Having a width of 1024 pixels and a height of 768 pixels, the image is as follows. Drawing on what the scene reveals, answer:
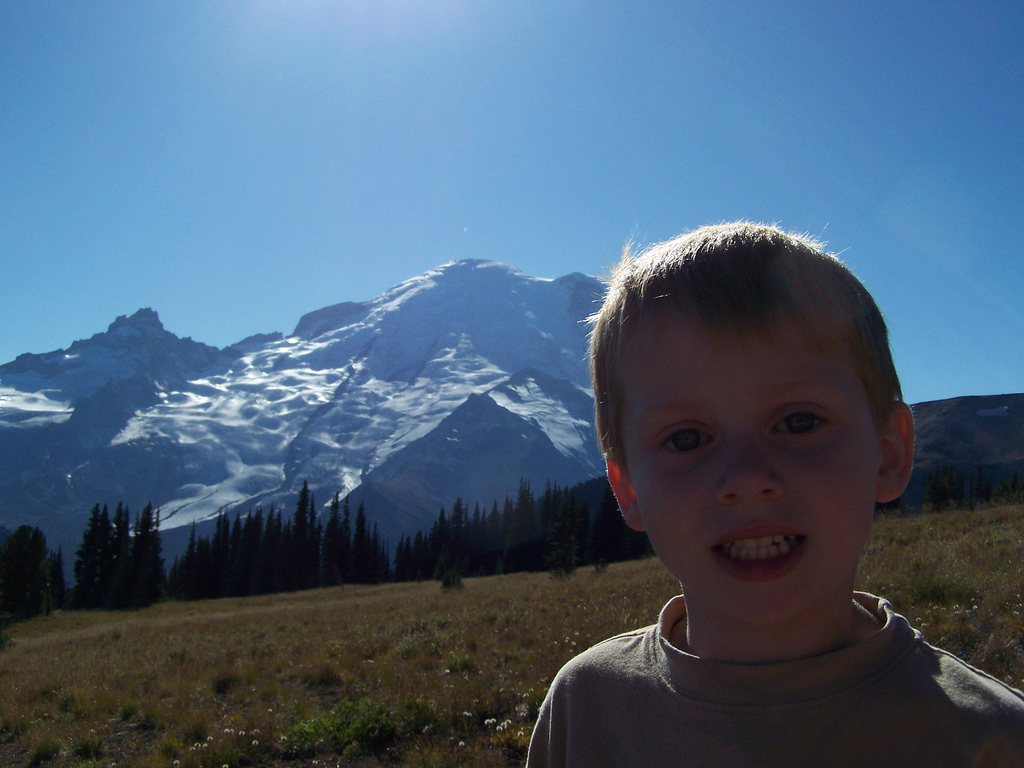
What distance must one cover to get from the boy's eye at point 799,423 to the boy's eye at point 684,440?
18 centimetres

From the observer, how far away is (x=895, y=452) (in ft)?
5.10

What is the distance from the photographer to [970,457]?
123438 millimetres

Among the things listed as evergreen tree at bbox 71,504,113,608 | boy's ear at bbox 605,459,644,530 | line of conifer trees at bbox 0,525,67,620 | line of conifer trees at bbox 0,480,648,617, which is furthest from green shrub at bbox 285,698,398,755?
evergreen tree at bbox 71,504,113,608

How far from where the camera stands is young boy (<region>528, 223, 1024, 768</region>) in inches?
49.3

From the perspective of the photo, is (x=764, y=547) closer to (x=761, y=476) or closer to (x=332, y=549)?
(x=761, y=476)

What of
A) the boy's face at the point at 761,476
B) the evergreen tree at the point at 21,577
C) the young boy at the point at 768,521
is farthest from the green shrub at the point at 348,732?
the evergreen tree at the point at 21,577

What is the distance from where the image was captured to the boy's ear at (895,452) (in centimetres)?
153

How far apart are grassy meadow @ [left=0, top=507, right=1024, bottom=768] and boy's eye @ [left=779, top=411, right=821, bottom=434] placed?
4.22 meters

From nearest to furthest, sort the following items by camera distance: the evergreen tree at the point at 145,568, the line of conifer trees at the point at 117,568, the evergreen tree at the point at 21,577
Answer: the evergreen tree at the point at 21,577, the evergreen tree at the point at 145,568, the line of conifer trees at the point at 117,568

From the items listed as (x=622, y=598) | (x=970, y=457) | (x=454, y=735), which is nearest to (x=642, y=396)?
(x=454, y=735)

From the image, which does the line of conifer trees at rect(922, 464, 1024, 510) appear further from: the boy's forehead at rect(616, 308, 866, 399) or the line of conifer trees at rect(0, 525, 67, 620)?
the line of conifer trees at rect(0, 525, 67, 620)

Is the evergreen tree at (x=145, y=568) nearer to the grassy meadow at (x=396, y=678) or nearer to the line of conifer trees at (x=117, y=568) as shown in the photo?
the line of conifer trees at (x=117, y=568)

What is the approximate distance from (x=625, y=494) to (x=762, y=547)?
579 millimetres

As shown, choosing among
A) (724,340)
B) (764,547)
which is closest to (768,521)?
(764,547)
